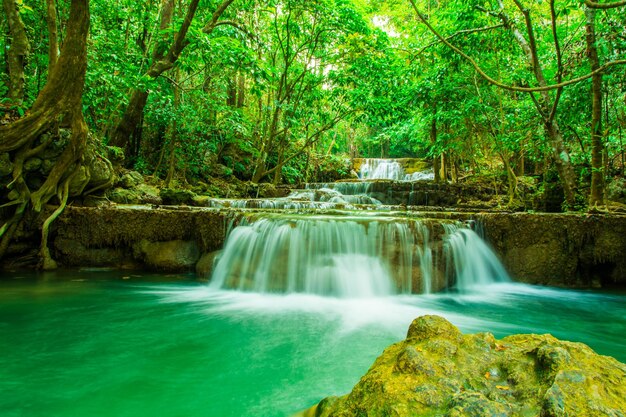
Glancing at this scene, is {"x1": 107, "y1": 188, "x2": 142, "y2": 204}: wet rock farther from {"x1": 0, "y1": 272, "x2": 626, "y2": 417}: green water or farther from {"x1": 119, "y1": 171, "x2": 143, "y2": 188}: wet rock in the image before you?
{"x1": 0, "y1": 272, "x2": 626, "y2": 417}: green water

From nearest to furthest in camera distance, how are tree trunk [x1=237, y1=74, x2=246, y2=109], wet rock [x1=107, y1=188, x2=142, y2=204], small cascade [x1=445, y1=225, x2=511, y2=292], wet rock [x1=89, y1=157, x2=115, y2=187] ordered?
small cascade [x1=445, y1=225, x2=511, y2=292], wet rock [x1=89, y1=157, x2=115, y2=187], wet rock [x1=107, y1=188, x2=142, y2=204], tree trunk [x1=237, y1=74, x2=246, y2=109]

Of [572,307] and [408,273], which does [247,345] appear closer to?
[408,273]

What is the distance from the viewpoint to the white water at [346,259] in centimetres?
549

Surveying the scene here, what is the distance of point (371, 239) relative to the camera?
5.71 meters

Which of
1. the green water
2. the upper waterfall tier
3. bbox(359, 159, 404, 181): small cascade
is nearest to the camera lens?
the green water

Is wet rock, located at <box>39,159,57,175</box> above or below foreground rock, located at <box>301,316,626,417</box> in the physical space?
above

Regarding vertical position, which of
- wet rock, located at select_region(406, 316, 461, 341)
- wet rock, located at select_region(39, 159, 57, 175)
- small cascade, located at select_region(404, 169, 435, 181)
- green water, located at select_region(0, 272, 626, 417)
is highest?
small cascade, located at select_region(404, 169, 435, 181)

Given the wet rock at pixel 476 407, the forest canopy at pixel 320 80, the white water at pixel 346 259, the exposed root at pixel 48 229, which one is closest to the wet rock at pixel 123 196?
the forest canopy at pixel 320 80

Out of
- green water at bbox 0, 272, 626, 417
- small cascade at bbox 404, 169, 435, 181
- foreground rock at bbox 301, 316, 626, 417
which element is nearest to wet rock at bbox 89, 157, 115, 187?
green water at bbox 0, 272, 626, 417

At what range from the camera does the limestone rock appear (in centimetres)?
650

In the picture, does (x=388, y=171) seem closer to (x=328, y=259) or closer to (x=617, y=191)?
(x=617, y=191)

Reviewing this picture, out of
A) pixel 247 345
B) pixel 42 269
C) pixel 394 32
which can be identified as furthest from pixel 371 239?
pixel 394 32

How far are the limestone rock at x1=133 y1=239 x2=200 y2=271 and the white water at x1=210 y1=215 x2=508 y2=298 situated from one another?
80 centimetres

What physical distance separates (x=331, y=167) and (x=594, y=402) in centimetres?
1752
